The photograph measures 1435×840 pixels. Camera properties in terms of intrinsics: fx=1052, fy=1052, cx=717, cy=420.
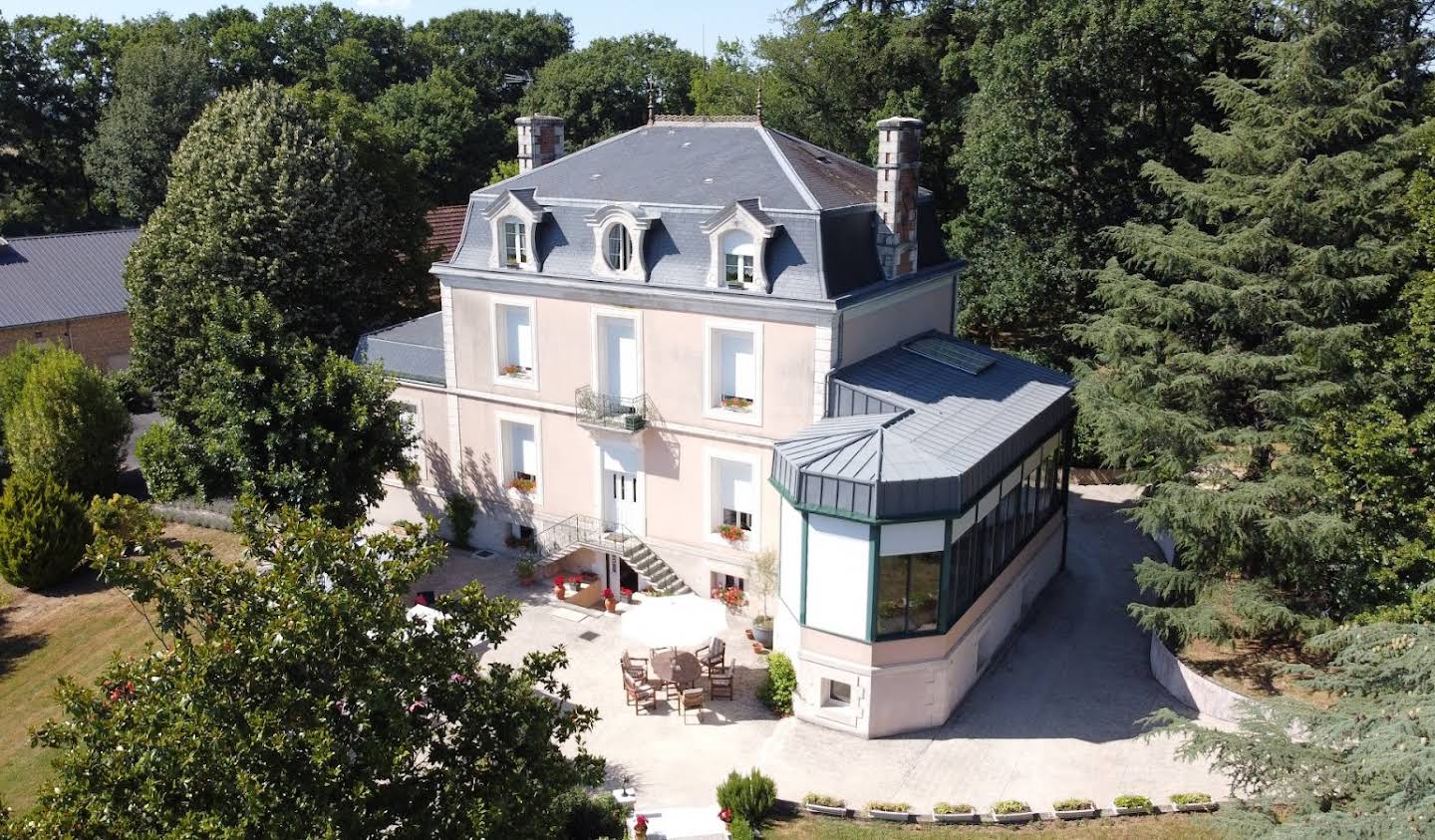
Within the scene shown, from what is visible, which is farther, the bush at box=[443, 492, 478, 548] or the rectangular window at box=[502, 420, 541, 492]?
the bush at box=[443, 492, 478, 548]

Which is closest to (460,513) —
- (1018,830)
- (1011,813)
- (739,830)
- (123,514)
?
(739,830)

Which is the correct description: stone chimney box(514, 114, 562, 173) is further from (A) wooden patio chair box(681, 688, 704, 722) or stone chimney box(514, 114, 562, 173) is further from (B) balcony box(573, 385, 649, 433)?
(A) wooden patio chair box(681, 688, 704, 722)

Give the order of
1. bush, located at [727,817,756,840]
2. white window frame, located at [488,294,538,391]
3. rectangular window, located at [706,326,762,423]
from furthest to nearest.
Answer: white window frame, located at [488,294,538,391]
rectangular window, located at [706,326,762,423]
bush, located at [727,817,756,840]

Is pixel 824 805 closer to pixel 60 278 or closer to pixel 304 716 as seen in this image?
pixel 304 716

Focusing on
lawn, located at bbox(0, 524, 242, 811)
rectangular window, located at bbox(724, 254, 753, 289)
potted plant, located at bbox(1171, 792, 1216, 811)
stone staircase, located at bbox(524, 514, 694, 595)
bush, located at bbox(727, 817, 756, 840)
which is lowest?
lawn, located at bbox(0, 524, 242, 811)

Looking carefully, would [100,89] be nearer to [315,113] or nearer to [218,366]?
[315,113]

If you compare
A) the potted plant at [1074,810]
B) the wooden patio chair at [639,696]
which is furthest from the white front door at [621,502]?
the potted plant at [1074,810]

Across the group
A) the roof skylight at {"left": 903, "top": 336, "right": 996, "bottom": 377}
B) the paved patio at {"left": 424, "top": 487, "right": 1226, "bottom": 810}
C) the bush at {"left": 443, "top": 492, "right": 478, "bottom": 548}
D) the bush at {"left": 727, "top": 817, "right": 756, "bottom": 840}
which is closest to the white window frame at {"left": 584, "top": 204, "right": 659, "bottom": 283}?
the roof skylight at {"left": 903, "top": 336, "right": 996, "bottom": 377}

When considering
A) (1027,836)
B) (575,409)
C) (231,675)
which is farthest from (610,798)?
(575,409)
